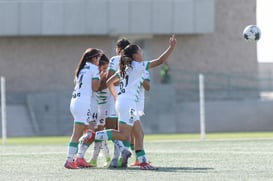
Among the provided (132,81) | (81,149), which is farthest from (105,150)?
(132,81)

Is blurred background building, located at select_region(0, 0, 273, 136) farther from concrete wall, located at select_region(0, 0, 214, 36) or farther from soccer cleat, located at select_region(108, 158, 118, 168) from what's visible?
soccer cleat, located at select_region(108, 158, 118, 168)

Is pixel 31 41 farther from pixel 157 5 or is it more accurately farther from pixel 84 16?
pixel 157 5

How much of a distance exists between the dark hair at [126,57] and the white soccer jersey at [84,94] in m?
0.82

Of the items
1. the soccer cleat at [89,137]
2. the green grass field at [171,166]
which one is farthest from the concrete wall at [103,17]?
the soccer cleat at [89,137]

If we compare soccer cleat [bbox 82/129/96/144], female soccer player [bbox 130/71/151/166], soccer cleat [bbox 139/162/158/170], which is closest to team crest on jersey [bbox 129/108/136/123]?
female soccer player [bbox 130/71/151/166]

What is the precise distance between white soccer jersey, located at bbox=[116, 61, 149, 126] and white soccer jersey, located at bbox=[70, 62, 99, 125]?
0.81 meters

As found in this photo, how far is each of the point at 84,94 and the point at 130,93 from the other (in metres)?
1.03

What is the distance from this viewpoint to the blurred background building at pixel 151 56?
41156 millimetres

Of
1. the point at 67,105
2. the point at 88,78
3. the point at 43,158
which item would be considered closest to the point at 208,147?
the point at 43,158

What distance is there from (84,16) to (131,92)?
2761cm

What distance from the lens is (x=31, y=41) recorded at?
147 ft

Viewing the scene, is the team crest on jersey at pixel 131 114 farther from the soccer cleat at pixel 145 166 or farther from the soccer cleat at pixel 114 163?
the soccer cleat at pixel 114 163

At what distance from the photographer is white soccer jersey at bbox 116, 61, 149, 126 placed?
1619 cm

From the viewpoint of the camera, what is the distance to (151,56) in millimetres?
45656
